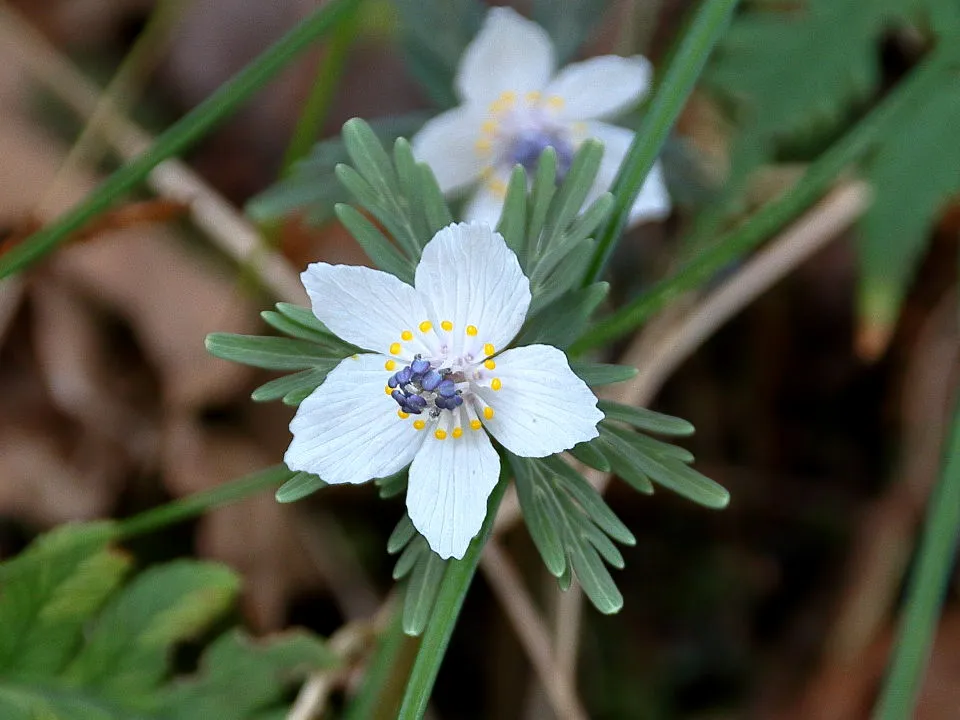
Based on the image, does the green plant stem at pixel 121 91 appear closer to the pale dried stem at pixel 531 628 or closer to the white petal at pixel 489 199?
the white petal at pixel 489 199

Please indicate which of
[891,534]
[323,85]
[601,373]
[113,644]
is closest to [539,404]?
[601,373]

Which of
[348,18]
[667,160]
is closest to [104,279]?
[348,18]

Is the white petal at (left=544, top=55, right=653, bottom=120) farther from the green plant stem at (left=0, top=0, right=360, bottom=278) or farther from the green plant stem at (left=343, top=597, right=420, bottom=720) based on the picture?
the green plant stem at (left=343, top=597, right=420, bottom=720)

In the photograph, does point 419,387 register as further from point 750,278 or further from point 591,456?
point 750,278

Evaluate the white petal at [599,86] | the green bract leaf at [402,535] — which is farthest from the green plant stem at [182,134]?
the green bract leaf at [402,535]

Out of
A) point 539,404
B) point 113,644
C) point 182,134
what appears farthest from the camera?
point 113,644

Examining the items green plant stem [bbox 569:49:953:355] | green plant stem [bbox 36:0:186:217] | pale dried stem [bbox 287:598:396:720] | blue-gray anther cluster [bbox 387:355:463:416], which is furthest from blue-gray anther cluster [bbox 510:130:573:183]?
green plant stem [bbox 36:0:186:217]

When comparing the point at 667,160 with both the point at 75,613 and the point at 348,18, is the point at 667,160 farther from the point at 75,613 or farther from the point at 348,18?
the point at 75,613
